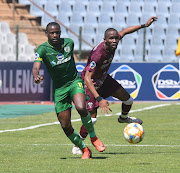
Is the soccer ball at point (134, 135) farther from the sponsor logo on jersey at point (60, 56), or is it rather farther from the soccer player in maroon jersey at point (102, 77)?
the sponsor logo on jersey at point (60, 56)

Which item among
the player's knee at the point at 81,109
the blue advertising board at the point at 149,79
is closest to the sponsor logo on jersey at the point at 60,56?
the player's knee at the point at 81,109

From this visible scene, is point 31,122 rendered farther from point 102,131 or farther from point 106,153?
point 106,153

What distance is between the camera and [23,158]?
27.7 feet

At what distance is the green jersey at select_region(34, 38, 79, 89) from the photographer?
8383 mm

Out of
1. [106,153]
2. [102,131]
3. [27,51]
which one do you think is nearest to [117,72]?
[27,51]

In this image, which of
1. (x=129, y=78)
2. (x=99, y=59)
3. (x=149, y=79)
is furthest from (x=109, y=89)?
(x=149, y=79)

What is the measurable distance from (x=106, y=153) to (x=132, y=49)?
26.5 m

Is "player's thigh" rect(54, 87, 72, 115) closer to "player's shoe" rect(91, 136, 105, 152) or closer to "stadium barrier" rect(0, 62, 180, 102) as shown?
"player's shoe" rect(91, 136, 105, 152)

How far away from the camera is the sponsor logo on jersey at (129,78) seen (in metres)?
23.9

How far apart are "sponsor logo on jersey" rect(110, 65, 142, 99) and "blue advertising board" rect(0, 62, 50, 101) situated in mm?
3382

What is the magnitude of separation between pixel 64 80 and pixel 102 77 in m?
1.44

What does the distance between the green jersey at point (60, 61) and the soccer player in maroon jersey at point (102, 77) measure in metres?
0.34

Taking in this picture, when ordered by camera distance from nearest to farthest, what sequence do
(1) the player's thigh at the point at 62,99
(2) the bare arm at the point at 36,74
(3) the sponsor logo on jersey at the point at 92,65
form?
1. (2) the bare arm at the point at 36,74
2. (1) the player's thigh at the point at 62,99
3. (3) the sponsor logo on jersey at the point at 92,65

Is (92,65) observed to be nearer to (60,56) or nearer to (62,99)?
(60,56)
